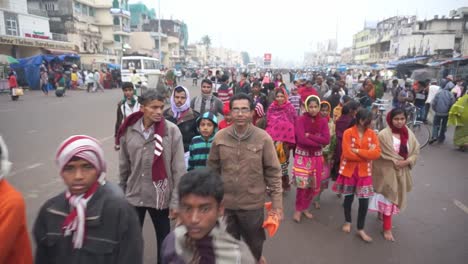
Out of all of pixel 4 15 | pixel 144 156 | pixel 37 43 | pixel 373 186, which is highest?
pixel 4 15

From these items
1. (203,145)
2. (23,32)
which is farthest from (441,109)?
(23,32)

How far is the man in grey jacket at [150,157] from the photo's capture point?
8.50ft

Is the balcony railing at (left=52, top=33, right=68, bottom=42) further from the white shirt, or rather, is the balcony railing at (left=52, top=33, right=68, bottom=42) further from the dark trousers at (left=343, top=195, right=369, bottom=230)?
the dark trousers at (left=343, top=195, right=369, bottom=230)

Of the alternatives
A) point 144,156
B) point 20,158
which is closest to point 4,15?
point 20,158

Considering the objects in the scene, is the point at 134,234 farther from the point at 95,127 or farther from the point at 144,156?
the point at 95,127

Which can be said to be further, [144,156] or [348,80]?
[348,80]

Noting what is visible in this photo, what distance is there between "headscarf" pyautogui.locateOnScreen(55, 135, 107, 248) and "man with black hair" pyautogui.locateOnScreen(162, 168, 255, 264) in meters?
0.45

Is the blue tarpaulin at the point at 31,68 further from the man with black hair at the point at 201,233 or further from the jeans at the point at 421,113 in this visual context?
the man with black hair at the point at 201,233

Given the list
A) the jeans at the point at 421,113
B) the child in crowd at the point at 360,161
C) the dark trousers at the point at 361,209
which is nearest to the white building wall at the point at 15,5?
the jeans at the point at 421,113

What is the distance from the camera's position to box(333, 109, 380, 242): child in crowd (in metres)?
3.61

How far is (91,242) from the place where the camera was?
1.66 meters

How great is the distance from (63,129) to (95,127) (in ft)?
2.88

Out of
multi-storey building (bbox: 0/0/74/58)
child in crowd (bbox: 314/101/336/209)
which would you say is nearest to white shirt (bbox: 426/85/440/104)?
child in crowd (bbox: 314/101/336/209)

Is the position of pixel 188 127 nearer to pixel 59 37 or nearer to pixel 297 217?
pixel 297 217
